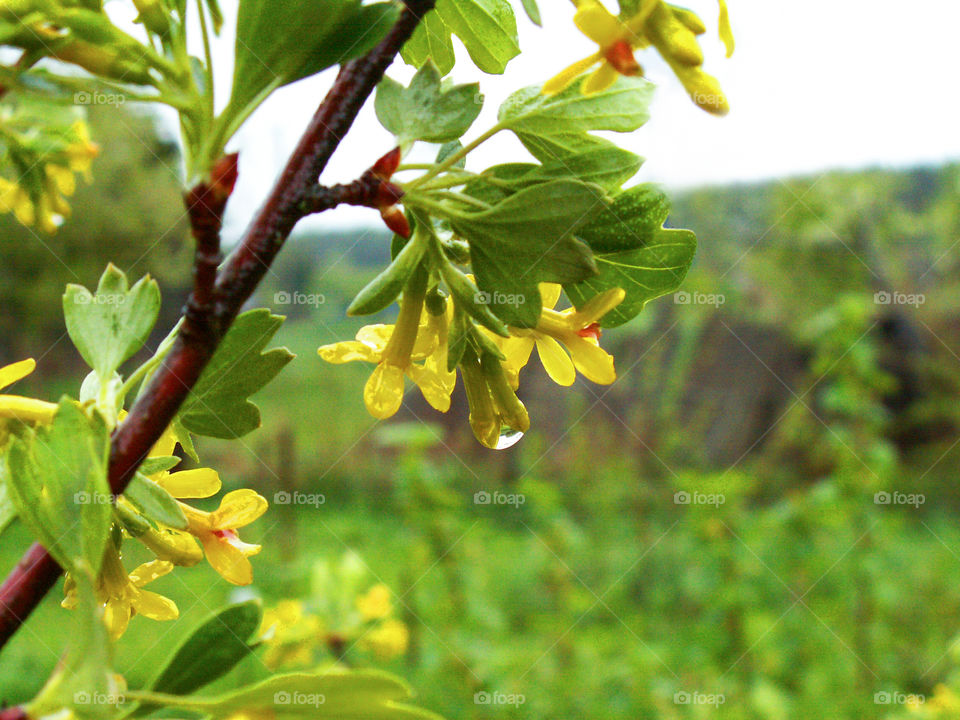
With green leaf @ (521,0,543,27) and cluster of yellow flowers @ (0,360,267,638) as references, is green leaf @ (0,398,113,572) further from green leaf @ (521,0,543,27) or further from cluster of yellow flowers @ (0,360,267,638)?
green leaf @ (521,0,543,27)

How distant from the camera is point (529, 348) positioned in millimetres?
317

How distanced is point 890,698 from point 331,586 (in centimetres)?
97

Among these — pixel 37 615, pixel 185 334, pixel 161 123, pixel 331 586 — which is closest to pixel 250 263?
pixel 185 334

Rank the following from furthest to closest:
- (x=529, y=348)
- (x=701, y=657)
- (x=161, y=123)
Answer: (x=161, y=123), (x=701, y=657), (x=529, y=348)

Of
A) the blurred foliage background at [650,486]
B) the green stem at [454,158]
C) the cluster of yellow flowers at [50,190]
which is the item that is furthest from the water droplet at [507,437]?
the blurred foliage background at [650,486]

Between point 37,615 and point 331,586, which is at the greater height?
point 331,586

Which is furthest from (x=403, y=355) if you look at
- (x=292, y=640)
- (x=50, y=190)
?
(x=292, y=640)

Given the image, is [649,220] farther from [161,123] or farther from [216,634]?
[161,123]

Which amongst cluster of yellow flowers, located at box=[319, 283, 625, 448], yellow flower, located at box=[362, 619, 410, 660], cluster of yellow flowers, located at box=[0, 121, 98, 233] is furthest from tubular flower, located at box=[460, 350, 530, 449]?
yellow flower, located at box=[362, 619, 410, 660]

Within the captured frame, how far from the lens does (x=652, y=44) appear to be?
8.8 inches

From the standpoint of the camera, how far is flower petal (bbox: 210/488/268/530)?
10.5 inches

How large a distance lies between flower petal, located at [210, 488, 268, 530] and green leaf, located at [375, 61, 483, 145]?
143 mm

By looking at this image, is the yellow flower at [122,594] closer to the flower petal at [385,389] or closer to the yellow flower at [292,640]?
the flower petal at [385,389]

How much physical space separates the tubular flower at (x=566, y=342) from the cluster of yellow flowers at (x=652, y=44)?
2.7 inches
